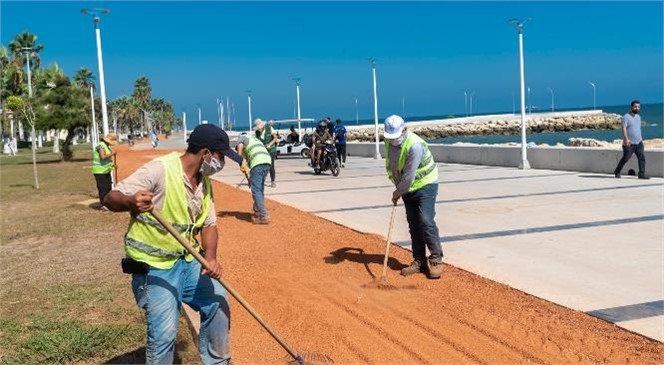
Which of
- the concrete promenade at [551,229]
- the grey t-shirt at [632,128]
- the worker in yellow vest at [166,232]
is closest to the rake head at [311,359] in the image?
the worker in yellow vest at [166,232]

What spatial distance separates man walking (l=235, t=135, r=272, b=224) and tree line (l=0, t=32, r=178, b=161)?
1413 centimetres

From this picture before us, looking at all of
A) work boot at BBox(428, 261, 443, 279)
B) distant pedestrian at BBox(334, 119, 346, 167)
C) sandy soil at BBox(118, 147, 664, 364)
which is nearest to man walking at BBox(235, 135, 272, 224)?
sandy soil at BBox(118, 147, 664, 364)

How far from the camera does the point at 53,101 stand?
36.3 m

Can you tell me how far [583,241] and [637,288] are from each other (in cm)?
218

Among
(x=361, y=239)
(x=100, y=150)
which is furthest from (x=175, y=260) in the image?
(x=100, y=150)

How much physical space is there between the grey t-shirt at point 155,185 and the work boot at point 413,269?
3.58m

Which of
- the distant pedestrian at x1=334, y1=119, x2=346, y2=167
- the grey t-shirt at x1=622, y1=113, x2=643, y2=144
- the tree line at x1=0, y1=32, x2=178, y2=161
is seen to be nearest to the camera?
the grey t-shirt at x1=622, y1=113, x2=643, y2=144

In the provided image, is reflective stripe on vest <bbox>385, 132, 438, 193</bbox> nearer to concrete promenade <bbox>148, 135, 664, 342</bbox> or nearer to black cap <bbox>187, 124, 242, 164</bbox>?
concrete promenade <bbox>148, 135, 664, 342</bbox>

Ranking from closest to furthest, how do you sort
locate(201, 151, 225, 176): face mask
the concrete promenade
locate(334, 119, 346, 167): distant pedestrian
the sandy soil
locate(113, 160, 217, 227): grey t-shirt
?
locate(113, 160, 217, 227): grey t-shirt, locate(201, 151, 225, 176): face mask, the sandy soil, the concrete promenade, locate(334, 119, 346, 167): distant pedestrian

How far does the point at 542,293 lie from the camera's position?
606cm

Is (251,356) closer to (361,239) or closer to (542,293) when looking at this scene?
(542,293)

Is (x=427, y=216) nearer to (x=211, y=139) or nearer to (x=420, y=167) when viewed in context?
(x=420, y=167)

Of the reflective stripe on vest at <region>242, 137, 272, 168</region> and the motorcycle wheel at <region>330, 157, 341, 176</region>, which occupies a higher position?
the reflective stripe on vest at <region>242, 137, 272, 168</region>

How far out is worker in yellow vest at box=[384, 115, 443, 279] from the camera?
6609 millimetres
